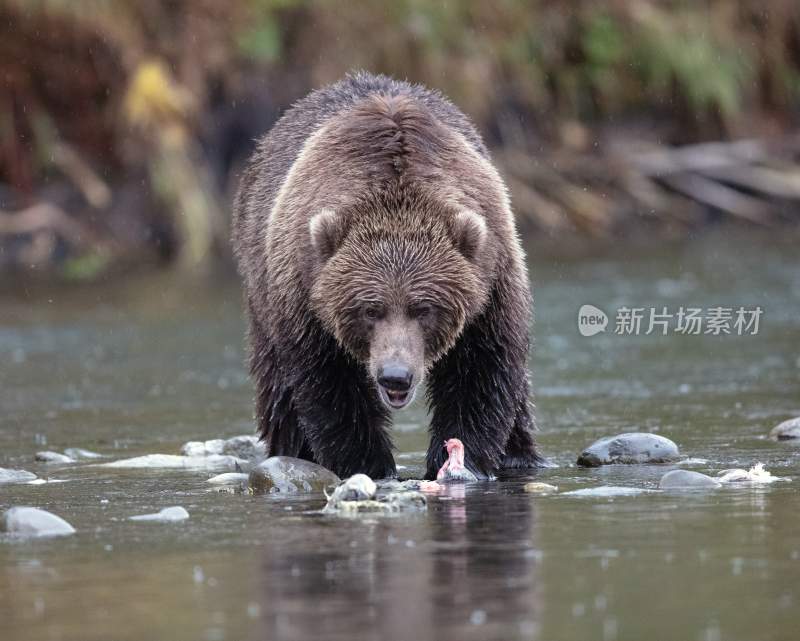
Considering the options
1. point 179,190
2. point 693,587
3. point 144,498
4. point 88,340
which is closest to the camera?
point 693,587

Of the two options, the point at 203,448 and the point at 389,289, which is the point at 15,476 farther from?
the point at 389,289

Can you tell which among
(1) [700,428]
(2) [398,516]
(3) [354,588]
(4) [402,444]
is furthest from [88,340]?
(3) [354,588]

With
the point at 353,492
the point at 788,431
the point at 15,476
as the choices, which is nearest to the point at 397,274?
the point at 353,492

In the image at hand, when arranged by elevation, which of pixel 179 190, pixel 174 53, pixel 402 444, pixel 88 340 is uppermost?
pixel 174 53

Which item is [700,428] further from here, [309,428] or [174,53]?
[174,53]

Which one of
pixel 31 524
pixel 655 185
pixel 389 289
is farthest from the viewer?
pixel 655 185

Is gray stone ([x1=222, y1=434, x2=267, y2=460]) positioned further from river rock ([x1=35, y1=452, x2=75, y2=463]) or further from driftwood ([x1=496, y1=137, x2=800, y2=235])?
driftwood ([x1=496, y1=137, x2=800, y2=235])

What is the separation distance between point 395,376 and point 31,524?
5.19 feet

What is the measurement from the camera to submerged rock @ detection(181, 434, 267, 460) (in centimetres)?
851

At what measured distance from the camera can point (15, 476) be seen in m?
7.56

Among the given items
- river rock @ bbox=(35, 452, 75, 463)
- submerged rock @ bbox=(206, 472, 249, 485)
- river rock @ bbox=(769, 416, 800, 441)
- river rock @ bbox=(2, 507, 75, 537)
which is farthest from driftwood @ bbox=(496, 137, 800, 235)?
river rock @ bbox=(2, 507, 75, 537)

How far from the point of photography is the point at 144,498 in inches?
269

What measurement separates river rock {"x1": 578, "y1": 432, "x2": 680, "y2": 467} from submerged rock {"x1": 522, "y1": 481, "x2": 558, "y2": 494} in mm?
732

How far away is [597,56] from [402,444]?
16116 millimetres
